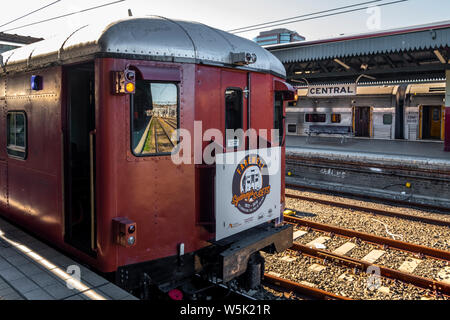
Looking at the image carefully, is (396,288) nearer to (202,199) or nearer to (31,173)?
(202,199)

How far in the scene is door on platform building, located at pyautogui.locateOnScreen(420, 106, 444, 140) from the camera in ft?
75.4

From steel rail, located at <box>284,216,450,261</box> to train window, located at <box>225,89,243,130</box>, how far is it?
4.47 meters

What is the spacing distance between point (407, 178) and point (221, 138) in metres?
10.3

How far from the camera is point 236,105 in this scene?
5328 millimetres

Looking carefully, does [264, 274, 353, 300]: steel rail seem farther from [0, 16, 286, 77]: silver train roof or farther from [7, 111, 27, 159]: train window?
[7, 111, 27, 159]: train window

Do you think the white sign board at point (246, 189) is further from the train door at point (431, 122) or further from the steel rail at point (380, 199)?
the train door at point (431, 122)

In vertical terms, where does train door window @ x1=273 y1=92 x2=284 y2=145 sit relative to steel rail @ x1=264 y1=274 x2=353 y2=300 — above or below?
above

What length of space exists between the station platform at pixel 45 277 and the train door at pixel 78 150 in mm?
313

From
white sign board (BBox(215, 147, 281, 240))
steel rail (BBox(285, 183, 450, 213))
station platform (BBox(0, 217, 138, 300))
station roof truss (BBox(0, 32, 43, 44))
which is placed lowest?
steel rail (BBox(285, 183, 450, 213))

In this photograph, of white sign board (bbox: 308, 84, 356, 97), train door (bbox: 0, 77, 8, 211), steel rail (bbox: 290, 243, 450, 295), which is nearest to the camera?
steel rail (bbox: 290, 243, 450, 295)

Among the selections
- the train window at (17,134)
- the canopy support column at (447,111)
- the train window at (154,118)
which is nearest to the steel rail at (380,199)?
the canopy support column at (447,111)

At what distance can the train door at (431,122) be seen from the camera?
23.0 meters

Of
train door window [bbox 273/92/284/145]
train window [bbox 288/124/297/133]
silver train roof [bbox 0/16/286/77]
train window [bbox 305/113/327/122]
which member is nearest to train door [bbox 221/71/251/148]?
silver train roof [bbox 0/16/286/77]
